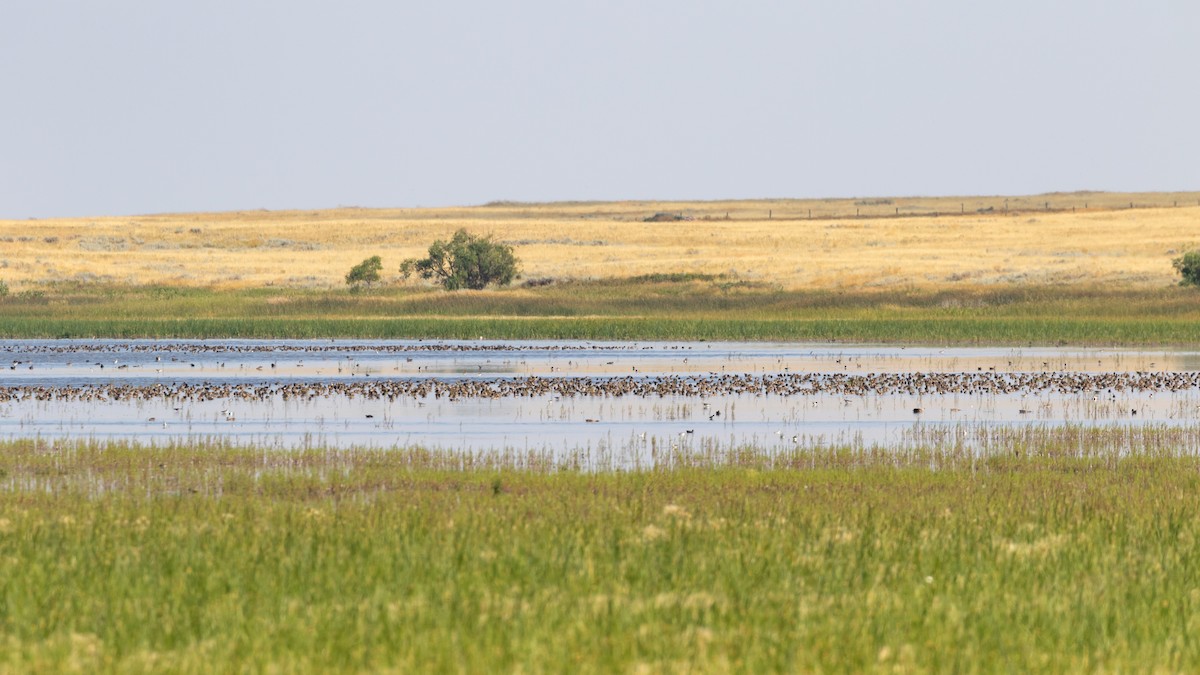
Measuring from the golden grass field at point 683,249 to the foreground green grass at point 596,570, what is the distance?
6018 centimetres

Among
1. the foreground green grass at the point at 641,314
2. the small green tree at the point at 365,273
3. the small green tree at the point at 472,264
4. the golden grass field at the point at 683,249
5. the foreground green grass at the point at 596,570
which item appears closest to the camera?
the foreground green grass at the point at 596,570

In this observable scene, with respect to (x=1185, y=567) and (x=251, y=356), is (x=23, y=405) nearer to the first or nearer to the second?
(x=251, y=356)

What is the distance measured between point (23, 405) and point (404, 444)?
31.8 feet

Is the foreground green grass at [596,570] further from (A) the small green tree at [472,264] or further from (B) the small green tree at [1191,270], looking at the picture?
(A) the small green tree at [472,264]

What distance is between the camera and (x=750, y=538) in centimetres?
1364

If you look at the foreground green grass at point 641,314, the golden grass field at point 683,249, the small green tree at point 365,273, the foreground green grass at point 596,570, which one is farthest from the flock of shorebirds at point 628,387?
the small green tree at point 365,273

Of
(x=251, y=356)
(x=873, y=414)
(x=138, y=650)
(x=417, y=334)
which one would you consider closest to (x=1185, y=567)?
(x=138, y=650)

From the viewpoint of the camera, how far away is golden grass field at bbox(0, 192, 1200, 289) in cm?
8519

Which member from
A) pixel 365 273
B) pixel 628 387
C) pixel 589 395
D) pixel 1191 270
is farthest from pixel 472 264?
pixel 589 395

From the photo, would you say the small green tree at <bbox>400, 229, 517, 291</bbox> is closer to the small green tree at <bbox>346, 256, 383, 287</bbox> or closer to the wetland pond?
the small green tree at <bbox>346, 256, 383, 287</bbox>

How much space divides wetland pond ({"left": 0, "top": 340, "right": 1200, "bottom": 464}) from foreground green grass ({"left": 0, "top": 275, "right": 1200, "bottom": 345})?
16.7 ft

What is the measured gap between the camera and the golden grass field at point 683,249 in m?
85.2

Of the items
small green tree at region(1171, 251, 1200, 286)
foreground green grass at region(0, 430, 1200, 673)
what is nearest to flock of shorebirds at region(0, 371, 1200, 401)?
foreground green grass at region(0, 430, 1200, 673)

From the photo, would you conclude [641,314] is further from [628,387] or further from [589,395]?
[589,395]
